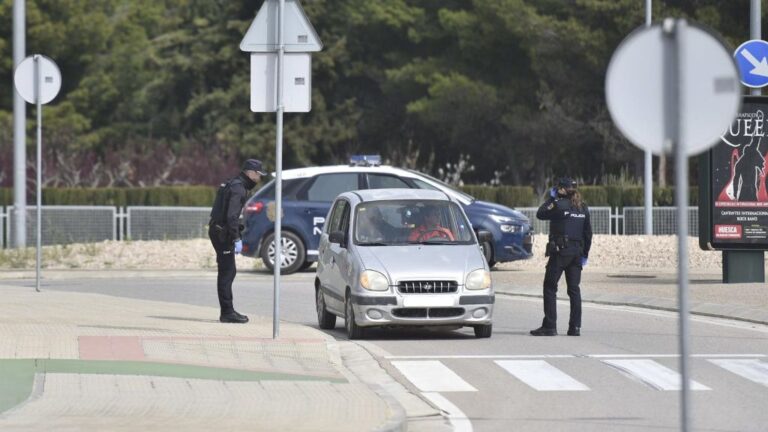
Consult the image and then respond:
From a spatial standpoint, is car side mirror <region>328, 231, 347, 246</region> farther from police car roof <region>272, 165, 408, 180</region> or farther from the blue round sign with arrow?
police car roof <region>272, 165, 408, 180</region>

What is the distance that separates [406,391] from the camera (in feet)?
41.3

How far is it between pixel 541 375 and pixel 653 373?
99 centimetres

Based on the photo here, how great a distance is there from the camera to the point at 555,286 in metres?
17.4

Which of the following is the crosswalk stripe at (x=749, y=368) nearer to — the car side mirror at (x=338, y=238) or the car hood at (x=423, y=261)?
the car hood at (x=423, y=261)

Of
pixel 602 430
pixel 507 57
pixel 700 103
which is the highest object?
pixel 507 57

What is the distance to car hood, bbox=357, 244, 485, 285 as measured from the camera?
16.5m

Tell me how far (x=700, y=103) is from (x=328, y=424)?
3654 mm

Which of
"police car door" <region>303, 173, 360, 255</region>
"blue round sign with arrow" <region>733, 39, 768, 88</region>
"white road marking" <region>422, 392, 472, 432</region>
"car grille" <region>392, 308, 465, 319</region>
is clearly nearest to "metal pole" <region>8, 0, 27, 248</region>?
"police car door" <region>303, 173, 360, 255</region>

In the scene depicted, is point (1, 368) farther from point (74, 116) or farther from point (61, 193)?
point (74, 116)

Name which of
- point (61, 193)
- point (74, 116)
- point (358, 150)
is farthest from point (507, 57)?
point (61, 193)

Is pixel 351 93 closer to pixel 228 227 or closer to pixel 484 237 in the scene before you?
pixel 484 237

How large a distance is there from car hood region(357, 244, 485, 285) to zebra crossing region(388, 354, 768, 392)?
4.91 feet

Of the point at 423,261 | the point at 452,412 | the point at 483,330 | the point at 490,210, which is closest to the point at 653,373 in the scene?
the point at 452,412

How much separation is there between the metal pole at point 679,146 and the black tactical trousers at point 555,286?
955 cm
